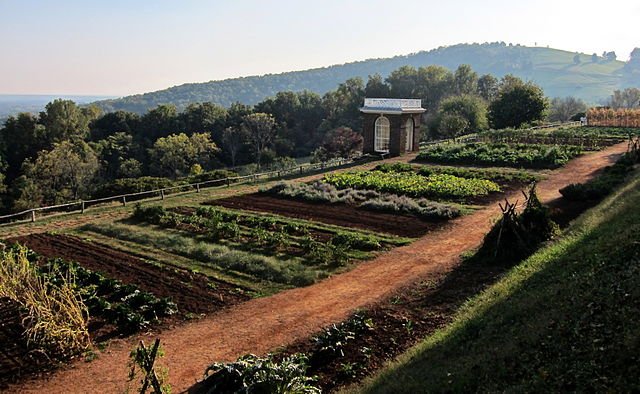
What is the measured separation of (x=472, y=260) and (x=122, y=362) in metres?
9.71

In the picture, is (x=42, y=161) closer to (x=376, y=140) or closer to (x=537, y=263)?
(x=376, y=140)

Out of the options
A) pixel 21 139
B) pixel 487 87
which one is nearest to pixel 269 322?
pixel 21 139

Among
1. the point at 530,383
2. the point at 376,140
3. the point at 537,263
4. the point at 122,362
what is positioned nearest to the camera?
the point at 530,383

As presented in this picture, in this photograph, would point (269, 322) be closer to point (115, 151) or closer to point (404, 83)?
point (115, 151)

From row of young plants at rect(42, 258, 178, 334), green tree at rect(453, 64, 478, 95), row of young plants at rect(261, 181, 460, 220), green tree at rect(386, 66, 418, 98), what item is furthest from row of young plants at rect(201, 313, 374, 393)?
green tree at rect(453, 64, 478, 95)

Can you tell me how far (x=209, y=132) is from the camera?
71.8 metres

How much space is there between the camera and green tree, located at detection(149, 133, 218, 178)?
60406mm

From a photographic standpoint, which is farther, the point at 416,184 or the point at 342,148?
the point at 342,148

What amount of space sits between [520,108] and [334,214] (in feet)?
126

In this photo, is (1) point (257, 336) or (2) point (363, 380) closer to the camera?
(2) point (363, 380)

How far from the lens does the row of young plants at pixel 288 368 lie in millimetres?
8562

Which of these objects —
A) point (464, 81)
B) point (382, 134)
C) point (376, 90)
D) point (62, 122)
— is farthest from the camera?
point (464, 81)

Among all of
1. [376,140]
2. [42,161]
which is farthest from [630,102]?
[42,161]

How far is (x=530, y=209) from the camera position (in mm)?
15672
